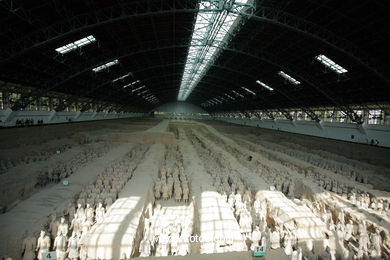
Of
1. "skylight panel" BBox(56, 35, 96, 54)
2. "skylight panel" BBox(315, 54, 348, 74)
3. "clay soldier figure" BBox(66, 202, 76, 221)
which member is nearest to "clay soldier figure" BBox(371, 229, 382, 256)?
"clay soldier figure" BBox(66, 202, 76, 221)

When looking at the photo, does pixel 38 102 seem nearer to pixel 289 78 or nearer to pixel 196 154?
pixel 196 154

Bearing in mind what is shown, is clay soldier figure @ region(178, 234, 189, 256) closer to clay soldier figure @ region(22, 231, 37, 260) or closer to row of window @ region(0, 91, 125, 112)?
clay soldier figure @ region(22, 231, 37, 260)

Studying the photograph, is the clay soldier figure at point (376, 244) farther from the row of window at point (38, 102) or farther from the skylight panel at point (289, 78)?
the row of window at point (38, 102)

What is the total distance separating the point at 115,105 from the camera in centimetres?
4656

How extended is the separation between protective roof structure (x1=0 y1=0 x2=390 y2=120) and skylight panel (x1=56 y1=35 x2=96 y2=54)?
69 millimetres

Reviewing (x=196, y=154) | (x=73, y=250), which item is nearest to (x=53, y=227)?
(x=73, y=250)

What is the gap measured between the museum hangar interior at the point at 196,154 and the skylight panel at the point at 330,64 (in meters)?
0.09

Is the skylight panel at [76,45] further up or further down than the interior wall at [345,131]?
further up

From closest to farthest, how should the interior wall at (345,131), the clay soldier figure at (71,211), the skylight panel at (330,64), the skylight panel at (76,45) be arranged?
the clay soldier figure at (71,211), the skylight panel at (76,45), the skylight panel at (330,64), the interior wall at (345,131)

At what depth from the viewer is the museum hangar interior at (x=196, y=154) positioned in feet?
18.1

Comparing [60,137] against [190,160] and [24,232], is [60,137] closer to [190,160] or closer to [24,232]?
[190,160]

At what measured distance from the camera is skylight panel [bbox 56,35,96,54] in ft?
54.0

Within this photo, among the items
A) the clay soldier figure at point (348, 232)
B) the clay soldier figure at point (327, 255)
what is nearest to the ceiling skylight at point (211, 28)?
the clay soldier figure at point (348, 232)

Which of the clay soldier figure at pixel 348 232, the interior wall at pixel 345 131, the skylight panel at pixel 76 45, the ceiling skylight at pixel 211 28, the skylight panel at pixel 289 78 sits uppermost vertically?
the ceiling skylight at pixel 211 28
